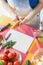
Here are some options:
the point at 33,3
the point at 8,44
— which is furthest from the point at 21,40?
the point at 33,3

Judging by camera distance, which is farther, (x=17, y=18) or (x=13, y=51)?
(x=17, y=18)

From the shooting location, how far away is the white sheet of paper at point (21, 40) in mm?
949

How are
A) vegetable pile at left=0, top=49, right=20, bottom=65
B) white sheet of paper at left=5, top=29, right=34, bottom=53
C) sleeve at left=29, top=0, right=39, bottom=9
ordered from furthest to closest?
sleeve at left=29, top=0, right=39, bottom=9, white sheet of paper at left=5, top=29, right=34, bottom=53, vegetable pile at left=0, top=49, right=20, bottom=65

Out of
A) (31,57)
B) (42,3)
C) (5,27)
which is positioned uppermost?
(42,3)

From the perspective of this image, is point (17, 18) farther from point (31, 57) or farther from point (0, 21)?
point (31, 57)

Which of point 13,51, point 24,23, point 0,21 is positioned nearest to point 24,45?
point 13,51

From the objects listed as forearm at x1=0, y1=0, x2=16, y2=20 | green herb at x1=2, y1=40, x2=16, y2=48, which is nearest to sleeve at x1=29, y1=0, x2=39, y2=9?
forearm at x1=0, y1=0, x2=16, y2=20

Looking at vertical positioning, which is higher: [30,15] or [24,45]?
[30,15]

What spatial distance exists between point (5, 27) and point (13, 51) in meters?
0.20

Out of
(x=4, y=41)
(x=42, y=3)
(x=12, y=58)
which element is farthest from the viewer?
(x=42, y=3)

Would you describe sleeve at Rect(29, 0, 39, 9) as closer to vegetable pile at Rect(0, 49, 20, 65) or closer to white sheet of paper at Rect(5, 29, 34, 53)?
white sheet of paper at Rect(5, 29, 34, 53)

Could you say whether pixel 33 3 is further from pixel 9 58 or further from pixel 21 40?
pixel 9 58

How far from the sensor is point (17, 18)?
1.12m

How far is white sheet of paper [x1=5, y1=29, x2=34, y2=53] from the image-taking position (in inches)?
37.4
